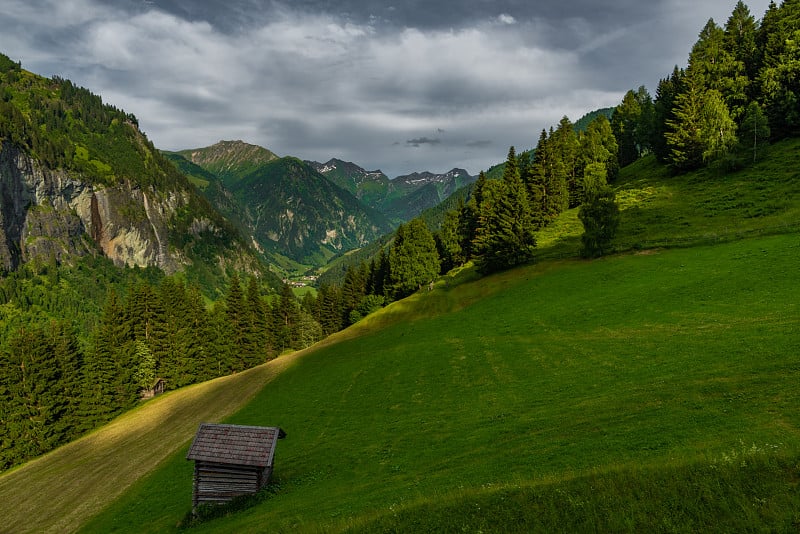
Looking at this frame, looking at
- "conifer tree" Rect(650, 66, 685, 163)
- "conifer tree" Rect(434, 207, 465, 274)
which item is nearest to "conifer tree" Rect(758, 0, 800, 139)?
"conifer tree" Rect(650, 66, 685, 163)

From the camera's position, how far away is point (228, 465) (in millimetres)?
24422

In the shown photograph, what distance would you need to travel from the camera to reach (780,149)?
69.8 meters

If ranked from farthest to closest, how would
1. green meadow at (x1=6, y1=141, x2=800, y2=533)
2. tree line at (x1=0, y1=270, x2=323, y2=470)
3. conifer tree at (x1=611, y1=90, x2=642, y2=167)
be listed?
conifer tree at (x1=611, y1=90, x2=642, y2=167)
tree line at (x1=0, y1=270, x2=323, y2=470)
green meadow at (x1=6, y1=141, x2=800, y2=533)

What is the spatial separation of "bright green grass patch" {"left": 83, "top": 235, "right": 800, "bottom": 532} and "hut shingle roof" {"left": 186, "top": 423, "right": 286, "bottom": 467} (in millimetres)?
2445

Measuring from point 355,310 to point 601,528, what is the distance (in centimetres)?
9329

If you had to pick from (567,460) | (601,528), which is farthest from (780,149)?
(601,528)

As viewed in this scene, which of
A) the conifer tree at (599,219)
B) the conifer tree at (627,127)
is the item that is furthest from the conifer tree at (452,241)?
the conifer tree at (627,127)

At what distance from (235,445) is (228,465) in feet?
3.83

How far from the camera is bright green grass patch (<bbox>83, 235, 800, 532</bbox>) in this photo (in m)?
12.6

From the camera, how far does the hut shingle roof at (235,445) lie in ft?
78.3

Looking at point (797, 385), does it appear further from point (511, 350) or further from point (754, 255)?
point (754, 255)

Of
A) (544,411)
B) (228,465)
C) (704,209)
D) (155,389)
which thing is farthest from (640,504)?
(155,389)

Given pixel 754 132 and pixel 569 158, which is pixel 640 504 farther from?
pixel 569 158

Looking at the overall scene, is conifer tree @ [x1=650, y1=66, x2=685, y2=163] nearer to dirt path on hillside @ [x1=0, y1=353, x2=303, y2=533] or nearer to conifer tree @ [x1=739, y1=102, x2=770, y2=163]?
conifer tree @ [x1=739, y1=102, x2=770, y2=163]
